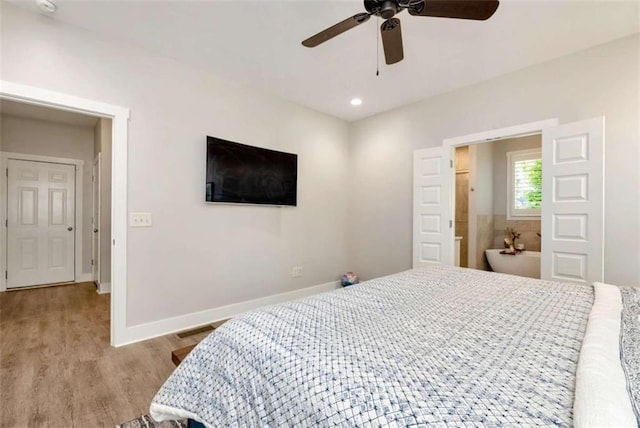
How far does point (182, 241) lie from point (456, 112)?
3.34 meters

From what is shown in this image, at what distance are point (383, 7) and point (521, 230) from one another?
14.9 feet

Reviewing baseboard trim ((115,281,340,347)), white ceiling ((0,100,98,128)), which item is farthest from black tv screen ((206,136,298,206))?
white ceiling ((0,100,98,128))

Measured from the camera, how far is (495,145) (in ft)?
16.8

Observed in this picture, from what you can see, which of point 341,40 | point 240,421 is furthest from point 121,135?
point 240,421

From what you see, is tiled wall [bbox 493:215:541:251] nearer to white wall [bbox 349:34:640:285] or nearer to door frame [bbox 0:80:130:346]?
white wall [bbox 349:34:640:285]

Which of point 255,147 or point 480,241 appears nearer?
point 255,147

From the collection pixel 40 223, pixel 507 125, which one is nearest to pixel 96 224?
pixel 40 223

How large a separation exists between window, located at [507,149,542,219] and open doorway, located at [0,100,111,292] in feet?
20.4

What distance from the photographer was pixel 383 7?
157 cm

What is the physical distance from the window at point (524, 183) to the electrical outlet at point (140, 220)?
526 cm

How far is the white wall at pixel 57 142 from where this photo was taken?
4355 mm

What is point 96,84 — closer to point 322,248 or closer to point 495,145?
point 322,248

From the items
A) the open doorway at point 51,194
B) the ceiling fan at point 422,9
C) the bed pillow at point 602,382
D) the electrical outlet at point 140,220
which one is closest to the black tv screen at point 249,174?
the electrical outlet at point 140,220

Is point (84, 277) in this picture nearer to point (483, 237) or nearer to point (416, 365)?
point (416, 365)
